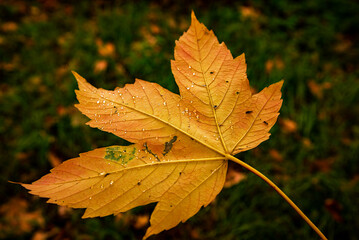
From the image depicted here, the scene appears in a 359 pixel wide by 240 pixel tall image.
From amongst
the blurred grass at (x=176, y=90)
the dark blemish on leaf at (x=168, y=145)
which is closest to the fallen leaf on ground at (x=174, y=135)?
the dark blemish on leaf at (x=168, y=145)

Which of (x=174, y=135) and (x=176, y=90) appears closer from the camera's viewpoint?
(x=174, y=135)

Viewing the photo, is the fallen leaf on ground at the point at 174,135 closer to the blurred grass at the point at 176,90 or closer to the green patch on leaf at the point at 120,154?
the green patch on leaf at the point at 120,154

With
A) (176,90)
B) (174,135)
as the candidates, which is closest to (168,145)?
(174,135)

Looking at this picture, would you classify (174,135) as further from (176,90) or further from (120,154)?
(176,90)

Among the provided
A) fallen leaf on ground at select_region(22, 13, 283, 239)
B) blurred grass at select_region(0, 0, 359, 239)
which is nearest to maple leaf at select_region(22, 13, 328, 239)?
fallen leaf on ground at select_region(22, 13, 283, 239)

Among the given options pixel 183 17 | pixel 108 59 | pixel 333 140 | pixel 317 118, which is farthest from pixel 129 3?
pixel 333 140

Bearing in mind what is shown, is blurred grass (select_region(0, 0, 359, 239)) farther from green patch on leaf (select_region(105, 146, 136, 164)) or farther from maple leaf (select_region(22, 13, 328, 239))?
green patch on leaf (select_region(105, 146, 136, 164))
